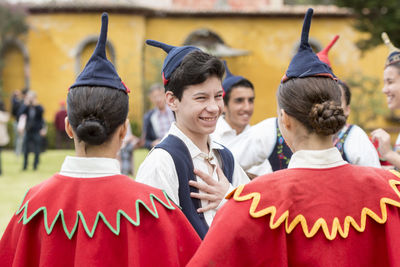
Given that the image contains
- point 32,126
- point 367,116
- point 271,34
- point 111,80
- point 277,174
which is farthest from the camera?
point 271,34

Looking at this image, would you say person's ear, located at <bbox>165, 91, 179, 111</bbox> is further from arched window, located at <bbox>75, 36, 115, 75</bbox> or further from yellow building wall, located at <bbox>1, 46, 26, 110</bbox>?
yellow building wall, located at <bbox>1, 46, 26, 110</bbox>

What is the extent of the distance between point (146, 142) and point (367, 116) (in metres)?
10.3

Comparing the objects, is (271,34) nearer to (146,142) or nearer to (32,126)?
(32,126)

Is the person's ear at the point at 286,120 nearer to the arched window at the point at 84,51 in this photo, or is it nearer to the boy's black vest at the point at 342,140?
the boy's black vest at the point at 342,140

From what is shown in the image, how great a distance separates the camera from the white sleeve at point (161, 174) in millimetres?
2420

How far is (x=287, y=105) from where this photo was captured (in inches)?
77.5

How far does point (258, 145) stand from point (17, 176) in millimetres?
8534

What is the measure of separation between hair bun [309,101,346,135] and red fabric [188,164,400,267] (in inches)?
6.3

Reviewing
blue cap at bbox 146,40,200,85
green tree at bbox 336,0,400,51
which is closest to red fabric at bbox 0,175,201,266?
blue cap at bbox 146,40,200,85

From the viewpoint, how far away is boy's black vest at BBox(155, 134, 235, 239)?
2473 mm

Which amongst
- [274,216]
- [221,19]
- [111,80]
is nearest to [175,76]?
[111,80]

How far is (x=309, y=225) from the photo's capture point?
1797mm

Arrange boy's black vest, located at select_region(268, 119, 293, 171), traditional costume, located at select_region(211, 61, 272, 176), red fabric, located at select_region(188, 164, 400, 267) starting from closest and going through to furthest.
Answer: red fabric, located at select_region(188, 164, 400, 267) < boy's black vest, located at select_region(268, 119, 293, 171) < traditional costume, located at select_region(211, 61, 272, 176)

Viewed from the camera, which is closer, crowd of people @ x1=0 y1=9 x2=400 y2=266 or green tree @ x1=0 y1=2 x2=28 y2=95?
crowd of people @ x1=0 y1=9 x2=400 y2=266
